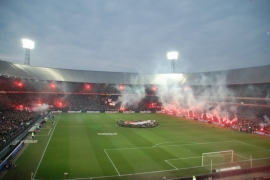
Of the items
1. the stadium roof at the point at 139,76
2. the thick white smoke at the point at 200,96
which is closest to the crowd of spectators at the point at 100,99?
the thick white smoke at the point at 200,96

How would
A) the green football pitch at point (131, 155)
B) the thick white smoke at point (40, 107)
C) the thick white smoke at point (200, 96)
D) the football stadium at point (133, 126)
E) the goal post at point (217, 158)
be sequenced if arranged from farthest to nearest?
1. the thick white smoke at point (40, 107)
2. the thick white smoke at point (200, 96)
3. the goal post at point (217, 158)
4. the football stadium at point (133, 126)
5. the green football pitch at point (131, 155)

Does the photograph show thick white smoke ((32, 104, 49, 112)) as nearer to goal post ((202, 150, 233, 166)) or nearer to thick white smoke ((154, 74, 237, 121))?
thick white smoke ((154, 74, 237, 121))

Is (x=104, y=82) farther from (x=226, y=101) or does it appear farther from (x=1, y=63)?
(x=226, y=101)

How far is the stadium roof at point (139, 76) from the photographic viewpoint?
51594 mm

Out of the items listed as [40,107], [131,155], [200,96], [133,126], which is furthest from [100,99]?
[131,155]

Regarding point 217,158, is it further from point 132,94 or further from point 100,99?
point 100,99

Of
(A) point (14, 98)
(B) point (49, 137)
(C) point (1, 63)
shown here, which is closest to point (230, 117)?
(B) point (49, 137)

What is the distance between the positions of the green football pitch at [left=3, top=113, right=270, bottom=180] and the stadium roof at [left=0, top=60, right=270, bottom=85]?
87.0 feet

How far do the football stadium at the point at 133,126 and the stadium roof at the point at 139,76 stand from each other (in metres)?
0.32

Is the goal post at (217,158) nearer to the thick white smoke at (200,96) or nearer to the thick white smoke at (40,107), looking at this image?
the thick white smoke at (200,96)

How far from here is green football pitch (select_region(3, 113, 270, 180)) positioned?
55.5ft

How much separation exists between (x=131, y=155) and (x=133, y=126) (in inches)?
653

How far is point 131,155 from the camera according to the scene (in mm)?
21375

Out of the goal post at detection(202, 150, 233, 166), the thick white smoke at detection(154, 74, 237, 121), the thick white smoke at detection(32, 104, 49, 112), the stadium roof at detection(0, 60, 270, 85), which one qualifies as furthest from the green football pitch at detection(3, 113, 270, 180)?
the thick white smoke at detection(32, 104, 49, 112)
